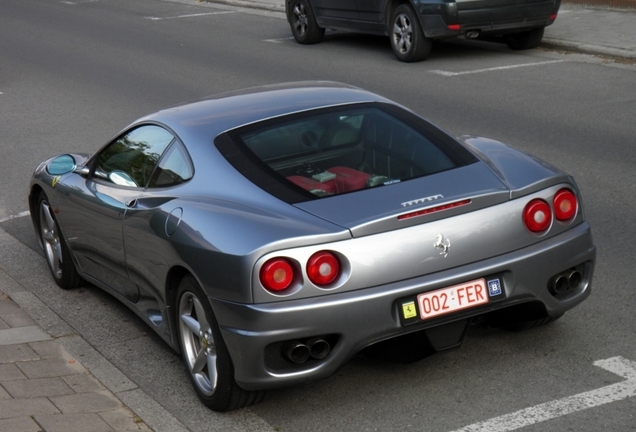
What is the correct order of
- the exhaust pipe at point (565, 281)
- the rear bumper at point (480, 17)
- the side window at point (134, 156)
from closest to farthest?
the exhaust pipe at point (565, 281) < the side window at point (134, 156) < the rear bumper at point (480, 17)

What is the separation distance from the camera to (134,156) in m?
5.78

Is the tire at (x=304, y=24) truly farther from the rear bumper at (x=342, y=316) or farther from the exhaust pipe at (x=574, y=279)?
the rear bumper at (x=342, y=316)

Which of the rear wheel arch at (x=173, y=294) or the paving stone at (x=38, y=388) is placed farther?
the paving stone at (x=38, y=388)

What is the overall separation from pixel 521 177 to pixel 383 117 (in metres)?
0.88

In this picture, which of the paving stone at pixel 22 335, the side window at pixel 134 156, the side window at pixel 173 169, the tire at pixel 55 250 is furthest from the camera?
the tire at pixel 55 250

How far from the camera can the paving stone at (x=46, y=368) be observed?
5.33m

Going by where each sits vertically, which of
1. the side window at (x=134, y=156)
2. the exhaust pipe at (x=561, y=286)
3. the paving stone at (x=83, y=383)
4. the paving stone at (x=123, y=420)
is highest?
the side window at (x=134, y=156)

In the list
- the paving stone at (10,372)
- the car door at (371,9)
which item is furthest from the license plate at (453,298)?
the car door at (371,9)

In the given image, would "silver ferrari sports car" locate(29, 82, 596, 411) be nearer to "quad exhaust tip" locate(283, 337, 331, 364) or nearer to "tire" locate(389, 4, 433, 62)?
"quad exhaust tip" locate(283, 337, 331, 364)

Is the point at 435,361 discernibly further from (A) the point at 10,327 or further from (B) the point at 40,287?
(B) the point at 40,287

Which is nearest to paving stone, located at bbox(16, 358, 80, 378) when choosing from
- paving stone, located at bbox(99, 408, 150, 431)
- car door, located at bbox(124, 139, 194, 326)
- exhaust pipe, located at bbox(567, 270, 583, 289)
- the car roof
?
car door, located at bbox(124, 139, 194, 326)

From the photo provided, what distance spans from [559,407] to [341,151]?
162cm

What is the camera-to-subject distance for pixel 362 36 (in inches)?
729

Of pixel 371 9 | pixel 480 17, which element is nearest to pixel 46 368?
pixel 480 17
